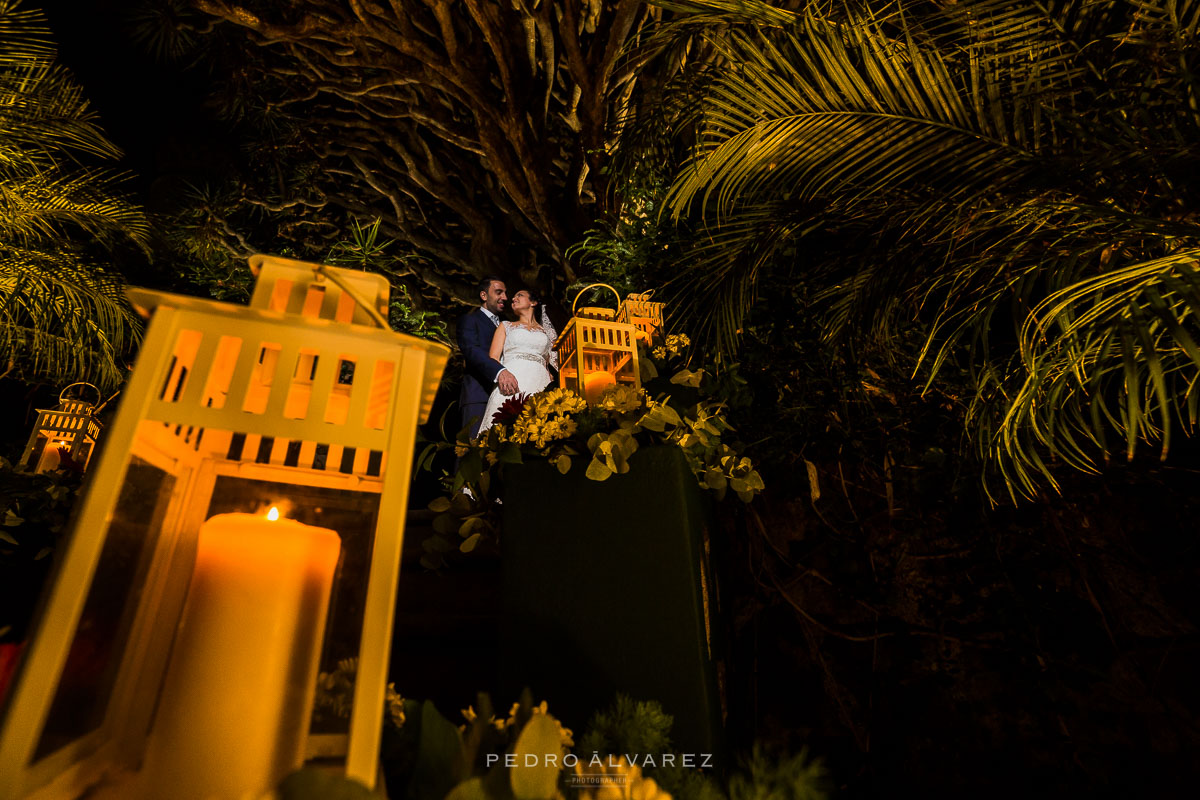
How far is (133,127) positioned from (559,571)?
5594 millimetres

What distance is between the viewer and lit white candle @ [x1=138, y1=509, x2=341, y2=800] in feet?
1.35

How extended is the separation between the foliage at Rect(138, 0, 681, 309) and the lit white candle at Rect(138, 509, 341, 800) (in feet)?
7.59

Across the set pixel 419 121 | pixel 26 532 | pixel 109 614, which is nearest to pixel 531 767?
pixel 109 614

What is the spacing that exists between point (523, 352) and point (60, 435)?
2.10 m

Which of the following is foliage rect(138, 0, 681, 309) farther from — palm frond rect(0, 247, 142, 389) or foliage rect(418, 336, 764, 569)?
palm frond rect(0, 247, 142, 389)

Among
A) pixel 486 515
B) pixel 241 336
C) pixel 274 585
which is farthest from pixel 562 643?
pixel 241 336

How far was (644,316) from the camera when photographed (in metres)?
1.65

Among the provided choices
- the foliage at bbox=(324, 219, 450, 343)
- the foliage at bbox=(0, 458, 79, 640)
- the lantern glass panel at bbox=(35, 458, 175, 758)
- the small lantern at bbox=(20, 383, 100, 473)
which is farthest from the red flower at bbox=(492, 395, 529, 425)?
the foliage at bbox=(324, 219, 450, 343)

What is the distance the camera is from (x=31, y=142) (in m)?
1.58

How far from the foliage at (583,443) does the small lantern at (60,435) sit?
6.79 ft

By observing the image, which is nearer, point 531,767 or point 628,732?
point 531,767

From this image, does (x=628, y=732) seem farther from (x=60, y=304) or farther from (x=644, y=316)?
(x=60, y=304)

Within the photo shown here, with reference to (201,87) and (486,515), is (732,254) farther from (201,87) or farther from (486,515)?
(201,87)

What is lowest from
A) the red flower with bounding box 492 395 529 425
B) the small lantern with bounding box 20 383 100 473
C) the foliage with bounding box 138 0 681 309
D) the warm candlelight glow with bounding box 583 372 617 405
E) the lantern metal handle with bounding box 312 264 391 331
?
the lantern metal handle with bounding box 312 264 391 331
